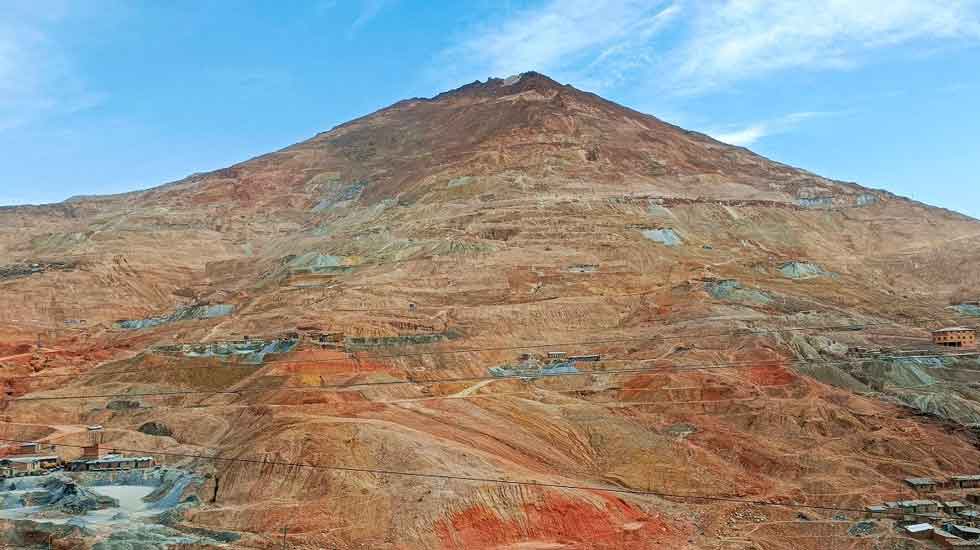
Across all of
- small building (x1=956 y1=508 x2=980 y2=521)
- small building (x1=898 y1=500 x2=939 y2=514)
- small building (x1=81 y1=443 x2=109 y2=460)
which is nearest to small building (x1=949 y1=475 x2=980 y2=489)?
small building (x1=956 y1=508 x2=980 y2=521)

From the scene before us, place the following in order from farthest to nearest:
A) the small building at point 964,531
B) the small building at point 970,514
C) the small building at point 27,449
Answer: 1. the small building at point 27,449
2. the small building at point 970,514
3. the small building at point 964,531

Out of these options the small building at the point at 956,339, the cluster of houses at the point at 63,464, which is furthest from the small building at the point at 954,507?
the cluster of houses at the point at 63,464

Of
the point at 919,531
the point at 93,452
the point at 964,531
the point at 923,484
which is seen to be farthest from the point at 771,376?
the point at 93,452

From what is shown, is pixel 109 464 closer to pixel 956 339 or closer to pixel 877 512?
pixel 877 512

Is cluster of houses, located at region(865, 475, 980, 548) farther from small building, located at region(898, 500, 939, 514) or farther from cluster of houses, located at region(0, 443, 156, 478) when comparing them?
cluster of houses, located at region(0, 443, 156, 478)

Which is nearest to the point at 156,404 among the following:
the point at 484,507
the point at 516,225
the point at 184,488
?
the point at 184,488

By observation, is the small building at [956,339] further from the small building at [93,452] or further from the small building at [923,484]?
the small building at [93,452]
